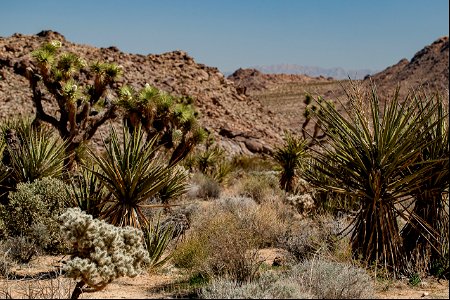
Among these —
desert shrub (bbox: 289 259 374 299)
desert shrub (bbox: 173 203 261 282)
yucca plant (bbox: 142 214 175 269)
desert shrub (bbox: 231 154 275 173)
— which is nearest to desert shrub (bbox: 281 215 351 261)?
desert shrub (bbox: 289 259 374 299)

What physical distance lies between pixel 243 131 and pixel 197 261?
96.2 feet

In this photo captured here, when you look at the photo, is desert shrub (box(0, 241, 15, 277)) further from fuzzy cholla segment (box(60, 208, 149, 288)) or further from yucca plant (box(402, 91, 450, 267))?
yucca plant (box(402, 91, 450, 267))

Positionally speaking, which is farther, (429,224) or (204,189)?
(204,189)

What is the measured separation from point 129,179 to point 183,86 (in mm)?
31364

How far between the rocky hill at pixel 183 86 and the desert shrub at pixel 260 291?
24.9 metres

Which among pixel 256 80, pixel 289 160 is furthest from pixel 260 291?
pixel 256 80

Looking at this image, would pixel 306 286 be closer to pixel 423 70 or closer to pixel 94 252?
pixel 94 252

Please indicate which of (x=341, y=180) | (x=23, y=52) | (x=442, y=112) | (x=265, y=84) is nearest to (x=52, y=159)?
(x=341, y=180)

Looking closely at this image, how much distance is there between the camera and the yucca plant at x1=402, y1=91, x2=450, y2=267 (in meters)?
7.05

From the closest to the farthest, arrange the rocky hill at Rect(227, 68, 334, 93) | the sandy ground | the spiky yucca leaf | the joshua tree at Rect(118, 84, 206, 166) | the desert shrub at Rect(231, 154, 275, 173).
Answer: the sandy ground → the spiky yucca leaf → the joshua tree at Rect(118, 84, 206, 166) → the desert shrub at Rect(231, 154, 275, 173) → the rocky hill at Rect(227, 68, 334, 93)

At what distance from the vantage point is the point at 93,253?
5.92 meters

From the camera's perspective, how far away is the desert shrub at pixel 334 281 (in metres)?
5.70

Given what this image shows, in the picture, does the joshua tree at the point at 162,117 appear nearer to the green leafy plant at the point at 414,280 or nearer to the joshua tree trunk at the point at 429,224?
the joshua tree trunk at the point at 429,224

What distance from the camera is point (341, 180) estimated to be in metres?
7.61
